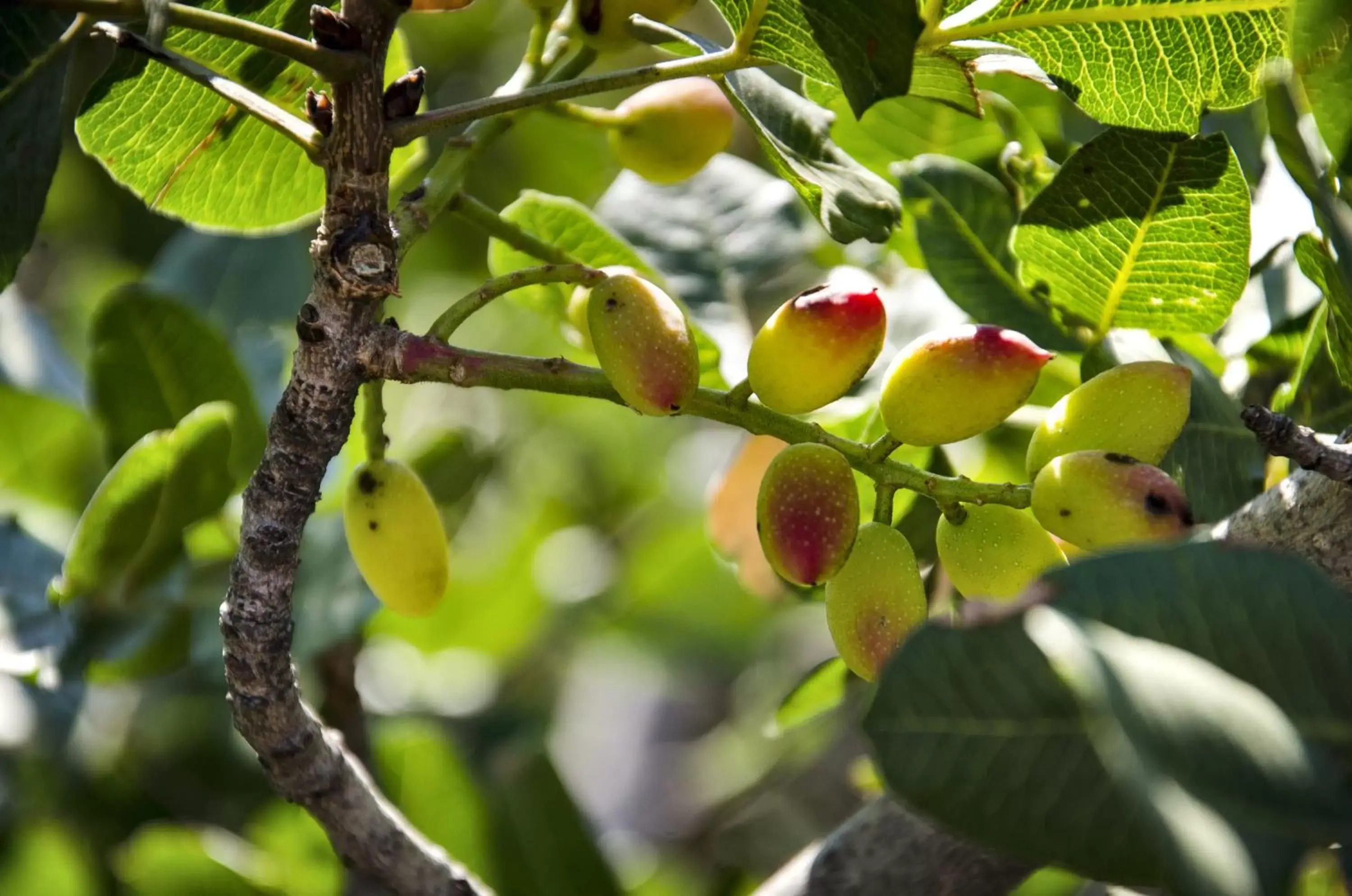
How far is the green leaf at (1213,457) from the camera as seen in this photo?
839 millimetres

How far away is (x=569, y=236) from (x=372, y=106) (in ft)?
0.98

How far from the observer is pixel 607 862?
1.32m

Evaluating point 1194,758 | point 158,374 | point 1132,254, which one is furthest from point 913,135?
point 1194,758

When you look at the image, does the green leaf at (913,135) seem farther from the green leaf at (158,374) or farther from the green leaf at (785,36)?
the green leaf at (158,374)

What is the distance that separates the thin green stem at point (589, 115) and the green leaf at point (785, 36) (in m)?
0.16

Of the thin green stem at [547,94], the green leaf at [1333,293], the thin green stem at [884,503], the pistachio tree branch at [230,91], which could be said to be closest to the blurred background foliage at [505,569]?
the green leaf at [1333,293]

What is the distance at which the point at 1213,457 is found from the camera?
85 cm

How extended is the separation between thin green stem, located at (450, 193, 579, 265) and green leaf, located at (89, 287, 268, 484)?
16.5 inches

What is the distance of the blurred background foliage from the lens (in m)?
1.15

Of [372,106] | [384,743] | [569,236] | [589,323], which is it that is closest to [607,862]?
[384,743]

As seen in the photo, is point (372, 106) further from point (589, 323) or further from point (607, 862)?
point (607, 862)

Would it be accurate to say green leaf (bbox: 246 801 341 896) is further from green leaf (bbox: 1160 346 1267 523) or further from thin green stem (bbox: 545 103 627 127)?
green leaf (bbox: 1160 346 1267 523)

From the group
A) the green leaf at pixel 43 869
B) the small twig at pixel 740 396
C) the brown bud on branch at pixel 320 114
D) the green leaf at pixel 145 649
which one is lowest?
the green leaf at pixel 43 869

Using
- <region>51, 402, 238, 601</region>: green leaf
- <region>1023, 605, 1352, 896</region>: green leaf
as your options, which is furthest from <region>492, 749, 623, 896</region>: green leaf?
<region>1023, 605, 1352, 896</region>: green leaf
